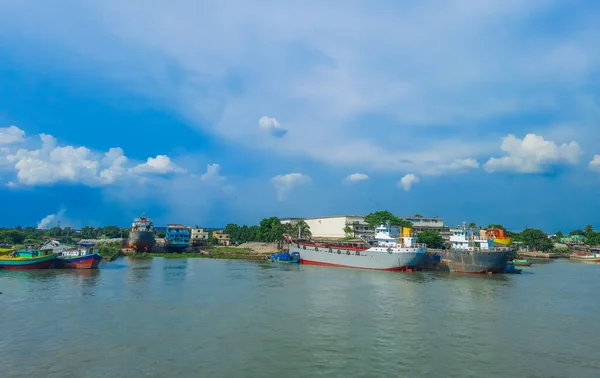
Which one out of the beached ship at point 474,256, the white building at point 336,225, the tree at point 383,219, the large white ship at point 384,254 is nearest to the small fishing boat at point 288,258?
the large white ship at point 384,254

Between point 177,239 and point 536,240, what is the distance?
262ft

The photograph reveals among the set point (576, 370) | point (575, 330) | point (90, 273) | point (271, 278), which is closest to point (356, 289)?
point (271, 278)

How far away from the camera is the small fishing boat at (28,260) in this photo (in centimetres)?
3688

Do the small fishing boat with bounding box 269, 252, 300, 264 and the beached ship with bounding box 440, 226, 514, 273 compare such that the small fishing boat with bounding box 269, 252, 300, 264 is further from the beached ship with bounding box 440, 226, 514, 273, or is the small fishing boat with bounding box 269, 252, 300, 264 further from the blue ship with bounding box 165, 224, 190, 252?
the blue ship with bounding box 165, 224, 190, 252

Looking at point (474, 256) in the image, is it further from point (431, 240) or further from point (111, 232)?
point (111, 232)

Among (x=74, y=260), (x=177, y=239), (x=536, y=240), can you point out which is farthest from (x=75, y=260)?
(x=536, y=240)

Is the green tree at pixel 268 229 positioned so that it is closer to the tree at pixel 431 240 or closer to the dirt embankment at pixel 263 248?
the dirt embankment at pixel 263 248

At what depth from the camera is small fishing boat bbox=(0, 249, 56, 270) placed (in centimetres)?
3688

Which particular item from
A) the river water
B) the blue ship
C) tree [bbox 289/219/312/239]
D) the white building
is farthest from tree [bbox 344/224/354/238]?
the river water

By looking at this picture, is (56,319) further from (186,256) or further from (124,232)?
(124,232)

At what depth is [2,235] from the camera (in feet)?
278

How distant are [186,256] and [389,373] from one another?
193 ft

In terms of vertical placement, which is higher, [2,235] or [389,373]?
[2,235]

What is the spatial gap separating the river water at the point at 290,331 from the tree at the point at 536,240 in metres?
70.8
